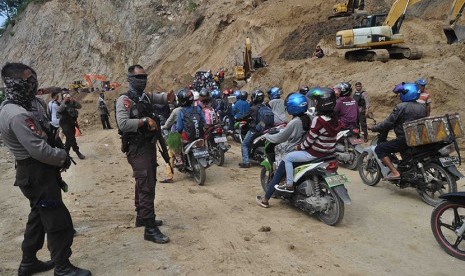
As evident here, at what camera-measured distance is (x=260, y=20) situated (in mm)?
29453

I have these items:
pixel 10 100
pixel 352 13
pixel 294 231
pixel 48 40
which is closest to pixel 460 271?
pixel 294 231

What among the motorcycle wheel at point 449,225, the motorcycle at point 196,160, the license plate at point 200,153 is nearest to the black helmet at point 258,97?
the motorcycle at point 196,160

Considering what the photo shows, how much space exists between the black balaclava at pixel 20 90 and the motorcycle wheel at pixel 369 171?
19.2 ft

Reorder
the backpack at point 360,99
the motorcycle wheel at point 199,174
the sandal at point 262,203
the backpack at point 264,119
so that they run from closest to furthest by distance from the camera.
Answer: the sandal at point 262,203 < the motorcycle wheel at point 199,174 < the backpack at point 264,119 < the backpack at point 360,99

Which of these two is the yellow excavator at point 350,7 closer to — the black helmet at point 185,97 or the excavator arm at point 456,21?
the excavator arm at point 456,21

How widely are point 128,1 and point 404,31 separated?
3468 centimetres

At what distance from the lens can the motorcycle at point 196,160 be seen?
8195 millimetres

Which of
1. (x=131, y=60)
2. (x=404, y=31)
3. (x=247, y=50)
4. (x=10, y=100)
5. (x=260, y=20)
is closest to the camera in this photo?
(x=10, y=100)

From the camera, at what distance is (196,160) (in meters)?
8.37

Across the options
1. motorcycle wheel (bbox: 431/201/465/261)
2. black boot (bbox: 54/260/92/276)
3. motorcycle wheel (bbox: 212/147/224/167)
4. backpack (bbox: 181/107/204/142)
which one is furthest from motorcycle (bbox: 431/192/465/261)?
motorcycle wheel (bbox: 212/147/224/167)

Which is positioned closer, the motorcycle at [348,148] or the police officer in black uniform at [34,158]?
the police officer in black uniform at [34,158]

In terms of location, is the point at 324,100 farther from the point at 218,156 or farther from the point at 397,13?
the point at 397,13

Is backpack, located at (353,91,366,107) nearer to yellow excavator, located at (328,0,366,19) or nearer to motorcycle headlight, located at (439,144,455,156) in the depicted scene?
motorcycle headlight, located at (439,144,455,156)

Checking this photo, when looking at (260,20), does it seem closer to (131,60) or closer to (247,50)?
(247,50)
